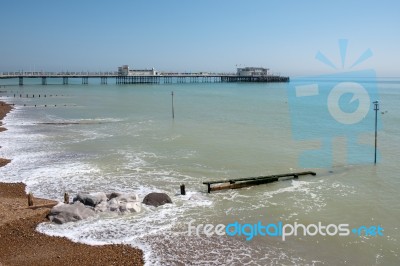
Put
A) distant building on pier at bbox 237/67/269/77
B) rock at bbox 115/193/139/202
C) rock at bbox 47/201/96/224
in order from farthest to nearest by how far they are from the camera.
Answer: distant building on pier at bbox 237/67/269/77 → rock at bbox 115/193/139/202 → rock at bbox 47/201/96/224

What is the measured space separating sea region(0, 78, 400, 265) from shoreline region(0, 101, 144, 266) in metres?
0.50

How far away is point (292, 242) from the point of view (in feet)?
45.6

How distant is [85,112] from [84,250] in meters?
45.2

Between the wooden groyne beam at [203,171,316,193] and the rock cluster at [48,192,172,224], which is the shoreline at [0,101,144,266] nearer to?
the rock cluster at [48,192,172,224]

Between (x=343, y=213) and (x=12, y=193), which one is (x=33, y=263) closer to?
(x=12, y=193)

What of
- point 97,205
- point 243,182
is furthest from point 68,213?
point 243,182

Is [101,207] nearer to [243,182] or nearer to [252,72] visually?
[243,182]

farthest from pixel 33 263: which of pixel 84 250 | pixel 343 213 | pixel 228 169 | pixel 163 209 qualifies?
pixel 228 169

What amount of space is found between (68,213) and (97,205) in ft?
4.48

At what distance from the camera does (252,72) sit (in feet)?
512

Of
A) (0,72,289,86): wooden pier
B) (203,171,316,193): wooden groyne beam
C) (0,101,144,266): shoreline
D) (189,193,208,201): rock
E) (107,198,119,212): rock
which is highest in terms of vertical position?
(0,72,289,86): wooden pier

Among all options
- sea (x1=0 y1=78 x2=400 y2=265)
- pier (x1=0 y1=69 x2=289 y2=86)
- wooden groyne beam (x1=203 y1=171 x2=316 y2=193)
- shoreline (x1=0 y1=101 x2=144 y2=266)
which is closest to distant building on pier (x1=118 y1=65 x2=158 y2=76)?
pier (x1=0 y1=69 x2=289 y2=86)

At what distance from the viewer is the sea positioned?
1343cm

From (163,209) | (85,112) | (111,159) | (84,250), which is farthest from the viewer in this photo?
(85,112)
